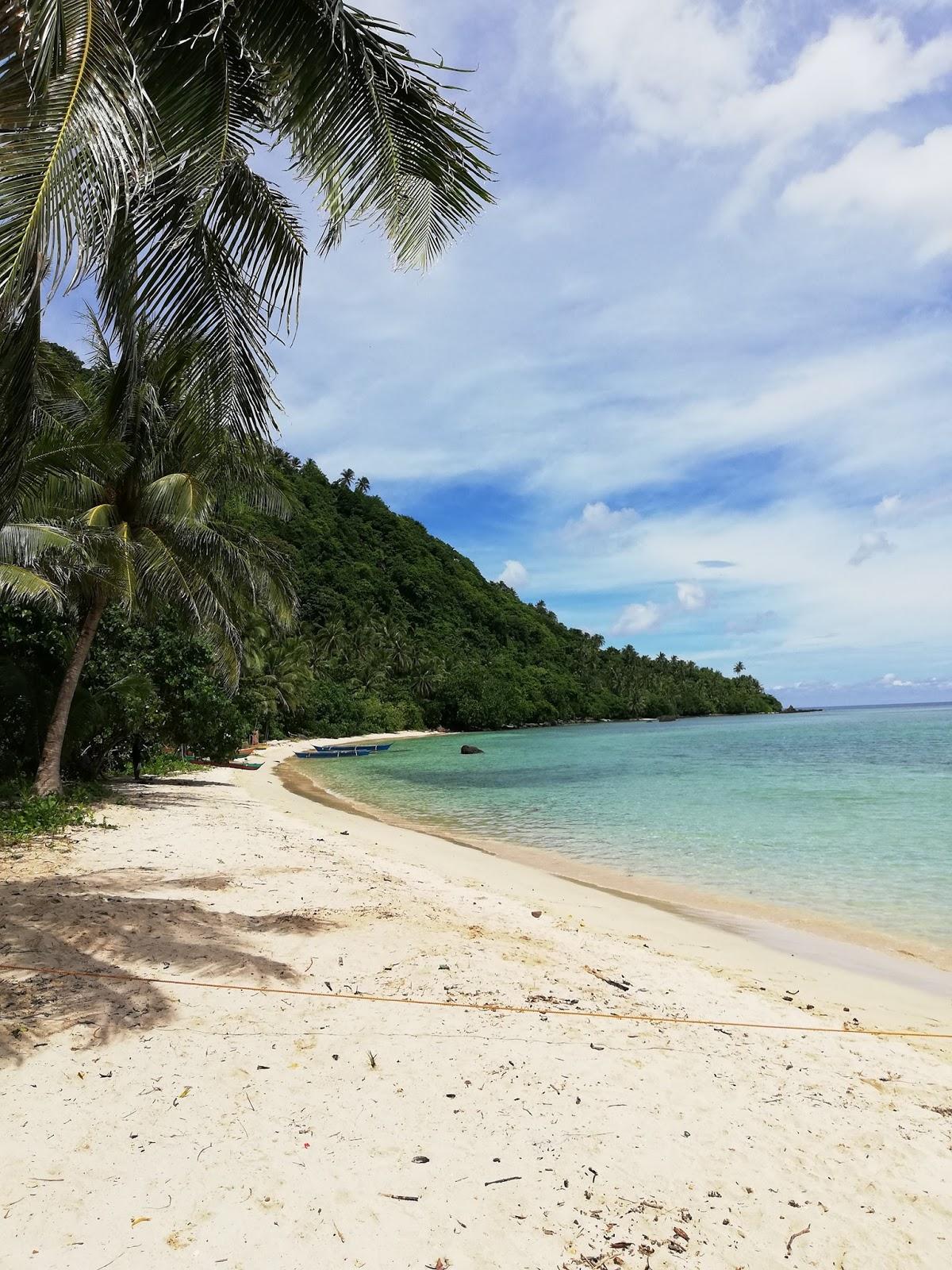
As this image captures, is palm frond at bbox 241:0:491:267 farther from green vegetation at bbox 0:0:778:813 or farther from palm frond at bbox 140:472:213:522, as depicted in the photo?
palm frond at bbox 140:472:213:522

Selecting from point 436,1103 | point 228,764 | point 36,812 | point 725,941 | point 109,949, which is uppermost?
point 36,812

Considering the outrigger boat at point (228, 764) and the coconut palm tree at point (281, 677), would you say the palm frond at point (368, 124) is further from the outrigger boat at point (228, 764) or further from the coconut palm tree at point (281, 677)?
the coconut palm tree at point (281, 677)

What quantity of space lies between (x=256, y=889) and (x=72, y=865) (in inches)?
80.2

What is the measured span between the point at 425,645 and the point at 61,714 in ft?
264

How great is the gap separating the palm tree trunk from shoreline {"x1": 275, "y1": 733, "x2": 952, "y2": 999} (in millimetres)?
6635

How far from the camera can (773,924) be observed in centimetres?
838

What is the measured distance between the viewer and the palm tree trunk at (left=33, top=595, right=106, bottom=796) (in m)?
11.3

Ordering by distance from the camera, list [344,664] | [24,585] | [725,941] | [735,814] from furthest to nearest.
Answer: [344,664] < [735,814] < [24,585] < [725,941]

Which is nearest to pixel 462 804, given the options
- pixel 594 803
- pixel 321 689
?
pixel 594 803

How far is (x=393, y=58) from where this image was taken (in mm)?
3957

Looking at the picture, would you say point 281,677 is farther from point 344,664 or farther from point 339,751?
point 344,664

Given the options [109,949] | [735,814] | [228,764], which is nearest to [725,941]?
[109,949]

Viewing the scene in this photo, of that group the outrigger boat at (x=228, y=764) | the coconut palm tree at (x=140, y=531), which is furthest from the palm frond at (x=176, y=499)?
the outrigger boat at (x=228, y=764)

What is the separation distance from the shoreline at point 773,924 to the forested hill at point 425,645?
50.5 m
